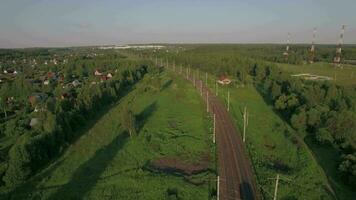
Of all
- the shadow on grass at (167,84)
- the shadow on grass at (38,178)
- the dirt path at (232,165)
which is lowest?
the shadow on grass at (38,178)

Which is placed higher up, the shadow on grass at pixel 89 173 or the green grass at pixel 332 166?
the shadow on grass at pixel 89 173

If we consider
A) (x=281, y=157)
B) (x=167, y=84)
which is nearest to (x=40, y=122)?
(x=281, y=157)

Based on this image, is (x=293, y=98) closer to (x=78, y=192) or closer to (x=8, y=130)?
(x=78, y=192)

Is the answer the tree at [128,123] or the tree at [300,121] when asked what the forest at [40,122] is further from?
the tree at [300,121]

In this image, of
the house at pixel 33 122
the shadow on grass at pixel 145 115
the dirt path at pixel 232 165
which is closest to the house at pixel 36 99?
the house at pixel 33 122

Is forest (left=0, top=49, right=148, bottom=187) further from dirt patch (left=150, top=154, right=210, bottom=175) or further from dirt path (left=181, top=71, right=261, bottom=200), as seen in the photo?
dirt path (left=181, top=71, right=261, bottom=200)

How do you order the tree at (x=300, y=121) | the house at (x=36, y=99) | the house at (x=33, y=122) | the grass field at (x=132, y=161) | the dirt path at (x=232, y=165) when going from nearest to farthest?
the dirt path at (x=232, y=165)
the grass field at (x=132, y=161)
the tree at (x=300, y=121)
the house at (x=33, y=122)
the house at (x=36, y=99)

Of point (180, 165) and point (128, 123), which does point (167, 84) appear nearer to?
point (128, 123)
